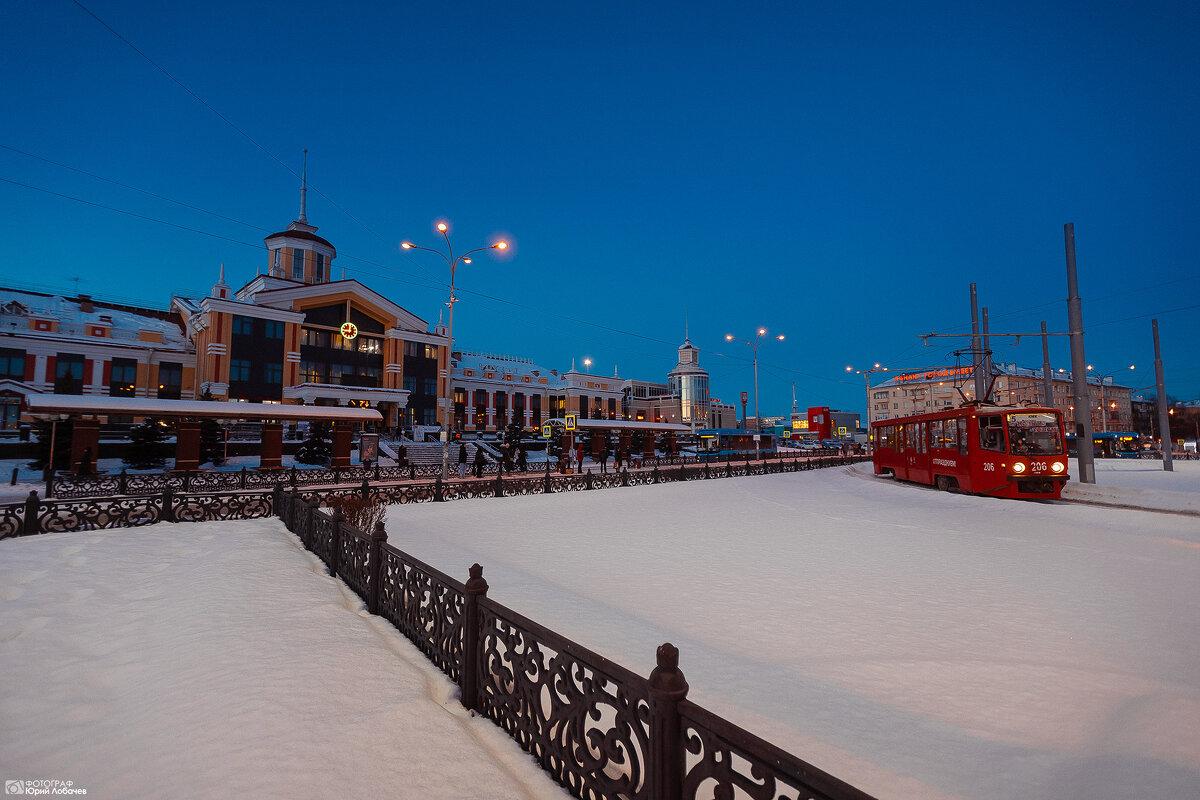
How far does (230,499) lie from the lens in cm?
1298

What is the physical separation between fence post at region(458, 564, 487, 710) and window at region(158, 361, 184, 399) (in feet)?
169

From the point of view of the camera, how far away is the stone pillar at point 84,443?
73.4 feet

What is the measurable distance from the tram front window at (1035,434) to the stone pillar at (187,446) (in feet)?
110

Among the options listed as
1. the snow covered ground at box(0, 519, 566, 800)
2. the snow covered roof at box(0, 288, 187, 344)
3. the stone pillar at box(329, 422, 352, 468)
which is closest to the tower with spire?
the snow covered roof at box(0, 288, 187, 344)

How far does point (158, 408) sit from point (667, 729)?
28192mm

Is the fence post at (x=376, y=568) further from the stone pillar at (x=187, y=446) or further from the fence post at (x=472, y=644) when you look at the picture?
A: the stone pillar at (x=187, y=446)

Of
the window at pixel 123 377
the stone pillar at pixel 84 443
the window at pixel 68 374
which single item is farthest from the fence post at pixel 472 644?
the window at pixel 123 377

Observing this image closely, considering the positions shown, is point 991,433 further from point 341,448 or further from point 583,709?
point 341,448

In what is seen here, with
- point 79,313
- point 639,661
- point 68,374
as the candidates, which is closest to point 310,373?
point 68,374

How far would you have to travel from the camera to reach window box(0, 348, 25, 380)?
36094 millimetres

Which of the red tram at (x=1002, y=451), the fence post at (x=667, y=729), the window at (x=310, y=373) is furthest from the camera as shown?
the window at (x=310, y=373)

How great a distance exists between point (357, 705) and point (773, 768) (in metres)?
3.22

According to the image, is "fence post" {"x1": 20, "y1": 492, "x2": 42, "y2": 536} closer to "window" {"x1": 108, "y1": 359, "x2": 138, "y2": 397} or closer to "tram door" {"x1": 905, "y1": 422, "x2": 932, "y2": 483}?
"tram door" {"x1": 905, "y1": 422, "x2": 932, "y2": 483}

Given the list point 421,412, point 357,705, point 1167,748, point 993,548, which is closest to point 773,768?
point 357,705
